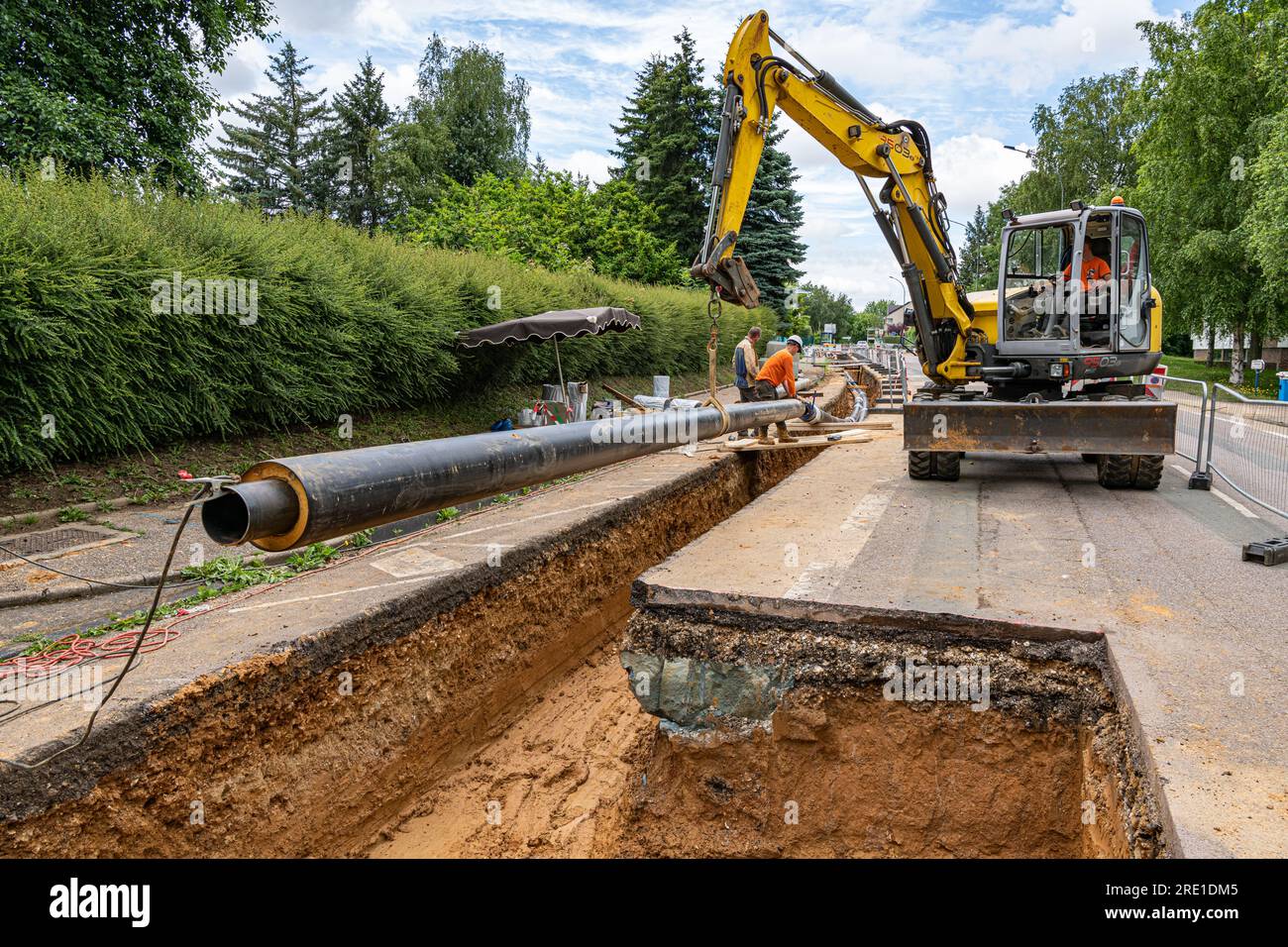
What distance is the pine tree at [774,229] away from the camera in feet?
106

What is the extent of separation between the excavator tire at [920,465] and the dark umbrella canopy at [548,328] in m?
5.83

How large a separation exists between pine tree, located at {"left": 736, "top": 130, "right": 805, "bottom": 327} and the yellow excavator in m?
23.3

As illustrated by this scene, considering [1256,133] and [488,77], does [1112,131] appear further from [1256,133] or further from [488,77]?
[488,77]

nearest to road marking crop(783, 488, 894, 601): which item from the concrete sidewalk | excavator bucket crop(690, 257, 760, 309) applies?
the concrete sidewalk

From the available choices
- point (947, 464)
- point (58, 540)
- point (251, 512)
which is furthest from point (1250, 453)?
point (58, 540)

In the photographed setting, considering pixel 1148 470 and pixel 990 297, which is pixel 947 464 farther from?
pixel 990 297

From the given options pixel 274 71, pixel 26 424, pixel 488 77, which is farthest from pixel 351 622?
pixel 274 71

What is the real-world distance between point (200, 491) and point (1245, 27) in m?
36.6

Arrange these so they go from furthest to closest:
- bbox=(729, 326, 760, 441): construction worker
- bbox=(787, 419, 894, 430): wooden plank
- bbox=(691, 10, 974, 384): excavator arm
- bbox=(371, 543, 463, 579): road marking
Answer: bbox=(787, 419, 894, 430): wooden plank < bbox=(729, 326, 760, 441): construction worker < bbox=(691, 10, 974, 384): excavator arm < bbox=(371, 543, 463, 579): road marking

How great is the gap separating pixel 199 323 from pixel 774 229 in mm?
27500

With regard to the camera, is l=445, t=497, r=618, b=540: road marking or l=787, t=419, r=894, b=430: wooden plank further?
l=787, t=419, r=894, b=430: wooden plank

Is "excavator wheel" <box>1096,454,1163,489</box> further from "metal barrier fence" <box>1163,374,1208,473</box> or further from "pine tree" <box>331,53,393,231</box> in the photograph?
"pine tree" <box>331,53,393,231</box>

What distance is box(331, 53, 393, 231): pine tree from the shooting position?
40.2 meters
